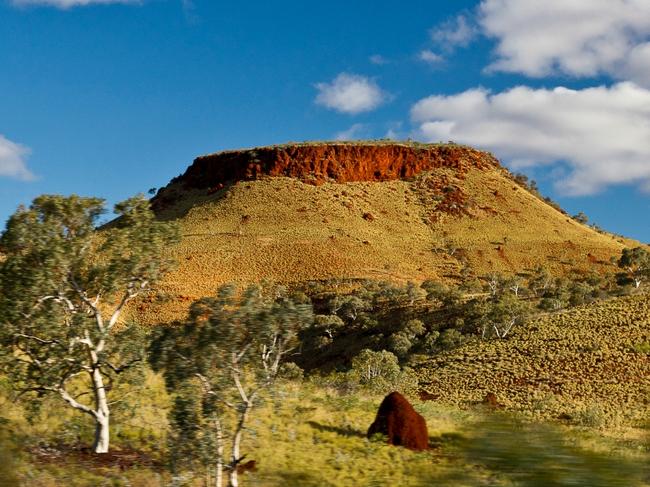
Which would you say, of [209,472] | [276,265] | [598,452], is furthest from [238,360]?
[276,265]

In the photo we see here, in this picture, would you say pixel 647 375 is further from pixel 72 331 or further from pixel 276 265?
pixel 276 265

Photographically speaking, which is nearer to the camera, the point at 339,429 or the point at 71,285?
the point at 71,285

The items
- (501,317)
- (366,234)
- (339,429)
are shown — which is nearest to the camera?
(339,429)

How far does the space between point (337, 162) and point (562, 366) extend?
91.0m

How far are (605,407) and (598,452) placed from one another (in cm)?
2949

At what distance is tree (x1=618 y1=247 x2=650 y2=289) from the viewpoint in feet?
249

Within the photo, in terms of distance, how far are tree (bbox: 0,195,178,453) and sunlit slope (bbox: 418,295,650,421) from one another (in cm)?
1913

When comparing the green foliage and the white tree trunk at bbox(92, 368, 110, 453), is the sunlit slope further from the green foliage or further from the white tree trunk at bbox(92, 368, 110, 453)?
the white tree trunk at bbox(92, 368, 110, 453)

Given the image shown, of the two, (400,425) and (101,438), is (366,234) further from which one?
(101,438)

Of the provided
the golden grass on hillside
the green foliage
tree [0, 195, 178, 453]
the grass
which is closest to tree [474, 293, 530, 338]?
the green foliage

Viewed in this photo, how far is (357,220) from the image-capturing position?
11206cm

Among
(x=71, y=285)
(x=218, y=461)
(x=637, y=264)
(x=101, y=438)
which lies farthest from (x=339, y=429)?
(x=637, y=264)

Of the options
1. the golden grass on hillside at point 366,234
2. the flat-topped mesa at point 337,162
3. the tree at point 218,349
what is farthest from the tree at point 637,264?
the tree at point 218,349

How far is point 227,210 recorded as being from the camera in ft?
383
